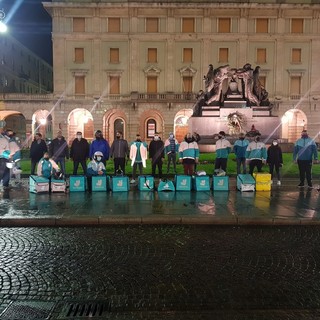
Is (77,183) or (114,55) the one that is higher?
(114,55)

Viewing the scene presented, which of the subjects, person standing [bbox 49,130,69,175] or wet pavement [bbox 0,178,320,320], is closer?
wet pavement [bbox 0,178,320,320]

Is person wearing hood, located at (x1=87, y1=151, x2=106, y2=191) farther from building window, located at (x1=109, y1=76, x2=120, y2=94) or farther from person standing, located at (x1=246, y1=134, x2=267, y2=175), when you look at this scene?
building window, located at (x1=109, y1=76, x2=120, y2=94)

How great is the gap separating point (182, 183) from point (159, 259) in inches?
250

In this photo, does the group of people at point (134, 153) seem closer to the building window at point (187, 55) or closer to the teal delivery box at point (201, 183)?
the teal delivery box at point (201, 183)

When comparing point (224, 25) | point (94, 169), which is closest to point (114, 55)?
point (224, 25)

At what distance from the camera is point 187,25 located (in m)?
47.9

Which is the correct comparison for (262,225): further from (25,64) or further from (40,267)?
(25,64)

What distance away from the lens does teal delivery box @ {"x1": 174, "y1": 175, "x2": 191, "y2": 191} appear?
11984mm

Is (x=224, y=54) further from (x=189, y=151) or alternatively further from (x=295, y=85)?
(x=189, y=151)

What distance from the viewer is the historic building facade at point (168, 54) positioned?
155 ft

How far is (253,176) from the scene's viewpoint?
12641mm

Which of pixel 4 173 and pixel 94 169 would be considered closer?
pixel 94 169

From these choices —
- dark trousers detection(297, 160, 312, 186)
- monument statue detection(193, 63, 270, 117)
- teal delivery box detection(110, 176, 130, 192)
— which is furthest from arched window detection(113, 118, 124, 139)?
teal delivery box detection(110, 176, 130, 192)

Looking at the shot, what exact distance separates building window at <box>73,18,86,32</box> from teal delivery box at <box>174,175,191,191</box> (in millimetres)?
40806
